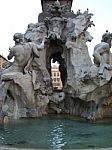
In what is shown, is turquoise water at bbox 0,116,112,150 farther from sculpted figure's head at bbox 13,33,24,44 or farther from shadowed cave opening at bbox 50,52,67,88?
shadowed cave opening at bbox 50,52,67,88

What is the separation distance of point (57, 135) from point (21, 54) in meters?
4.53

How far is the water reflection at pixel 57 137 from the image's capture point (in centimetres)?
652

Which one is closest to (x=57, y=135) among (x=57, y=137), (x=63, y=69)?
(x=57, y=137)

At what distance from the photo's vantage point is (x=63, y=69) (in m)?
14.4

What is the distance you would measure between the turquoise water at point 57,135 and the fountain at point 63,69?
122cm

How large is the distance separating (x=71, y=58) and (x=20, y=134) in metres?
5.62

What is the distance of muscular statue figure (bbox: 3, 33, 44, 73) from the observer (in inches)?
455

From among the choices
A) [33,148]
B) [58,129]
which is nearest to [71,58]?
[58,129]

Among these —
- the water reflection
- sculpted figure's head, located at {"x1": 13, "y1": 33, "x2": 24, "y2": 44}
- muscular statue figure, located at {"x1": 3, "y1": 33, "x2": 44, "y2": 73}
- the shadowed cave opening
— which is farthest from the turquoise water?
the shadowed cave opening

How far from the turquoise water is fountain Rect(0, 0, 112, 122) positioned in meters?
1.22

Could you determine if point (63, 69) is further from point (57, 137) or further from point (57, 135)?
point (57, 137)

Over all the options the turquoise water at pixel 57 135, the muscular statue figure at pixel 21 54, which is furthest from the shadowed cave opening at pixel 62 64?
the turquoise water at pixel 57 135

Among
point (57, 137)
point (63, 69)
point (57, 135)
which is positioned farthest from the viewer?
point (63, 69)

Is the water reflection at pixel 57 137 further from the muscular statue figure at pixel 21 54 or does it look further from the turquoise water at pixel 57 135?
the muscular statue figure at pixel 21 54
